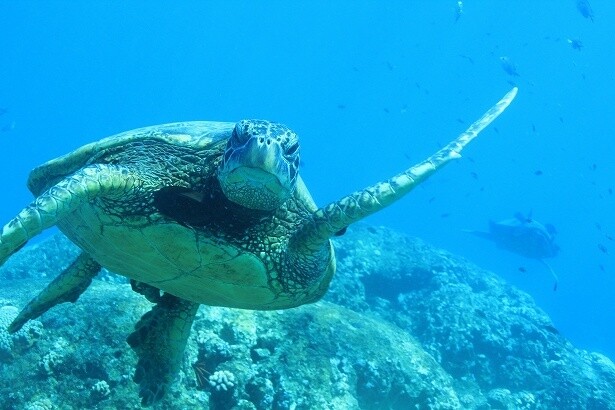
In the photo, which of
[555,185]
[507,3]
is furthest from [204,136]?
[555,185]

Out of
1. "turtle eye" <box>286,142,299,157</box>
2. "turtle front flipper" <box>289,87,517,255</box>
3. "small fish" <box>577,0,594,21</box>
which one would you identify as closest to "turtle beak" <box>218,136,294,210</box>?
"turtle eye" <box>286,142,299,157</box>

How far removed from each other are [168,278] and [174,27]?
504ft

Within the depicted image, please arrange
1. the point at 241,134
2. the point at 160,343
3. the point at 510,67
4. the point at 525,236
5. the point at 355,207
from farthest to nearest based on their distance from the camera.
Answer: the point at 525,236, the point at 510,67, the point at 160,343, the point at 355,207, the point at 241,134

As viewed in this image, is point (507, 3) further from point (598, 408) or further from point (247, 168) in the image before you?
point (247, 168)

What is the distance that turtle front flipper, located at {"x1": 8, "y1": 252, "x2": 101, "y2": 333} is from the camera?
14.9 feet

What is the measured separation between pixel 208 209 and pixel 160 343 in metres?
2.04

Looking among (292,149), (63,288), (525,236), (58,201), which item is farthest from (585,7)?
(58,201)

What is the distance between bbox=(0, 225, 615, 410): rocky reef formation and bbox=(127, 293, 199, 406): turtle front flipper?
2.26 ft

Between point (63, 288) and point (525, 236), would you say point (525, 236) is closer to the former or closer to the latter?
point (525, 236)

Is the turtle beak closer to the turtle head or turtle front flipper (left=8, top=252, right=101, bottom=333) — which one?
the turtle head

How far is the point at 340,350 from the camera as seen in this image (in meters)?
6.74

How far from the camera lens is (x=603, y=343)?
62031 millimetres

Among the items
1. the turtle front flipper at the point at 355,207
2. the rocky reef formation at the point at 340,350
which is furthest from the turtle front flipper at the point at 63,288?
the turtle front flipper at the point at 355,207

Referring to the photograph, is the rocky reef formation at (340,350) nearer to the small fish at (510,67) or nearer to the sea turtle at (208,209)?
the sea turtle at (208,209)
